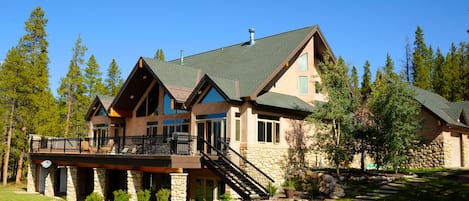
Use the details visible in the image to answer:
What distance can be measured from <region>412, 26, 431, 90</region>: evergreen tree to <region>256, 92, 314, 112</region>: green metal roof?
3167cm

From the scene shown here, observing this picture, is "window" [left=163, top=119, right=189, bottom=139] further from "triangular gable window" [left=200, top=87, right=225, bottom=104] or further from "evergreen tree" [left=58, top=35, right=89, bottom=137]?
"evergreen tree" [left=58, top=35, right=89, bottom=137]

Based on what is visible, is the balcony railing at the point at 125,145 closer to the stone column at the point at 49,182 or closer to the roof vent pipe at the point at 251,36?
the stone column at the point at 49,182

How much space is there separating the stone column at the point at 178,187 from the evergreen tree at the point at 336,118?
22.0 feet

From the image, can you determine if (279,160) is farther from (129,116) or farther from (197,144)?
(129,116)

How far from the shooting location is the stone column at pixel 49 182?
26859mm

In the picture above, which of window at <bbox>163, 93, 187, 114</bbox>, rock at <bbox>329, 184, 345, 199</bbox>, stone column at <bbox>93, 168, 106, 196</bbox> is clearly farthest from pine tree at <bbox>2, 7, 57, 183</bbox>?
rock at <bbox>329, 184, 345, 199</bbox>

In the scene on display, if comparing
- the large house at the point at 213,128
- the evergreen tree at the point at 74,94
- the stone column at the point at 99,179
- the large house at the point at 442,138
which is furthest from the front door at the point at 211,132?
the evergreen tree at the point at 74,94

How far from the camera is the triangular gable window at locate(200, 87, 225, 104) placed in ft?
66.7

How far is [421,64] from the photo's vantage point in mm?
52094

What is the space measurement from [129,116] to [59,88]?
20.0 metres

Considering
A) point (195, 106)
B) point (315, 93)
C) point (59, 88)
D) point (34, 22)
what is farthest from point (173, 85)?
point (59, 88)

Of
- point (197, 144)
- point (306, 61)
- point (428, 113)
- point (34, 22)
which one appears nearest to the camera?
point (197, 144)

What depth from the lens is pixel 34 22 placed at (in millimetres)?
37062

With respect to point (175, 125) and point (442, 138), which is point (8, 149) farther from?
point (442, 138)
